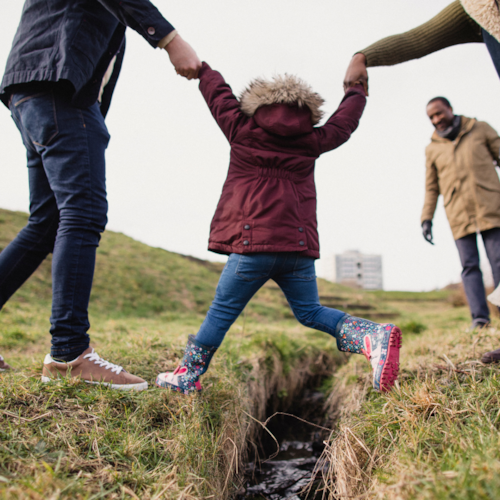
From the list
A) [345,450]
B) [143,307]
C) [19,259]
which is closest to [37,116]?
[19,259]

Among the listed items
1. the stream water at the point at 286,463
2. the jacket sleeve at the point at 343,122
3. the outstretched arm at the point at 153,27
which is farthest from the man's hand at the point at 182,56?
the stream water at the point at 286,463

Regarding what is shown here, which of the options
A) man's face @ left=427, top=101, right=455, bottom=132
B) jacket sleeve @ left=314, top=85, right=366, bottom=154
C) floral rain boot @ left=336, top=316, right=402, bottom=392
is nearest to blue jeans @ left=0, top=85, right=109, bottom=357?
jacket sleeve @ left=314, top=85, right=366, bottom=154

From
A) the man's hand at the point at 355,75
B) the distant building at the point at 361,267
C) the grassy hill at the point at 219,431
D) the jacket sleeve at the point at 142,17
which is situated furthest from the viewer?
the distant building at the point at 361,267

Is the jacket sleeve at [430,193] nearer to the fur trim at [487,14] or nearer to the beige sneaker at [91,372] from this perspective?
the fur trim at [487,14]

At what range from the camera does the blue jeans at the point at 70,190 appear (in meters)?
1.84

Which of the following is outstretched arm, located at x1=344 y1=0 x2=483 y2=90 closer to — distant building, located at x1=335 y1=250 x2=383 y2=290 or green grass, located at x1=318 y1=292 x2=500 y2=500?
green grass, located at x1=318 y1=292 x2=500 y2=500

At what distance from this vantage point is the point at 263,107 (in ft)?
6.63

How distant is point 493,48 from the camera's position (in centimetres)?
207

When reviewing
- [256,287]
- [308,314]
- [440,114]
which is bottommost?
[308,314]

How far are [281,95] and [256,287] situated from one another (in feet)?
3.49

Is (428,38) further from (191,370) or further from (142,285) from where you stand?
(142,285)

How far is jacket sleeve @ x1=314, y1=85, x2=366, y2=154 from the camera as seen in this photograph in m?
2.12

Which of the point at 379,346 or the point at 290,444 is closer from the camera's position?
the point at 379,346

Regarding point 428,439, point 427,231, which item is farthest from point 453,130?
point 428,439
